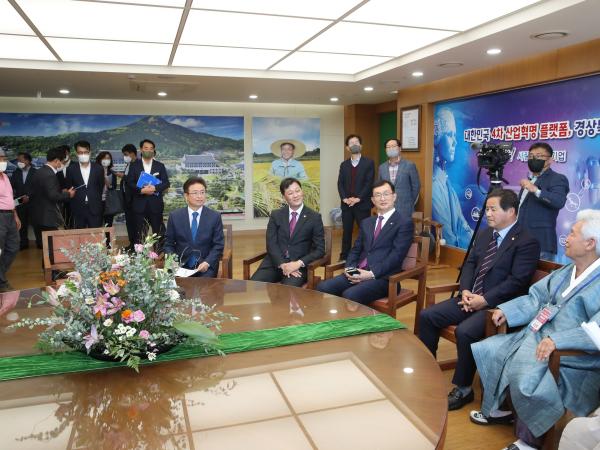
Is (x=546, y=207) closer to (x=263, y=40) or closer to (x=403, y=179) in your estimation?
(x=403, y=179)

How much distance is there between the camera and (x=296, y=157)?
32.5 feet

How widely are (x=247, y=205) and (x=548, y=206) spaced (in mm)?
6178

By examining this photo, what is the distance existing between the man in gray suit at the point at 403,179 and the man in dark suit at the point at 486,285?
3.38 metres

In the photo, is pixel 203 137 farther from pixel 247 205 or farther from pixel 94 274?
pixel 94 274

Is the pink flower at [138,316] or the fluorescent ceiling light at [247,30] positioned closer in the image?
the pink flower at [138,316]

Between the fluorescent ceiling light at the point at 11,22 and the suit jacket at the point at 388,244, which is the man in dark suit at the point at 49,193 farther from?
the suit jacket at the point at 388,244

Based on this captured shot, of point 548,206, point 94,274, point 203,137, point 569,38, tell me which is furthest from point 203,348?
point 203,137

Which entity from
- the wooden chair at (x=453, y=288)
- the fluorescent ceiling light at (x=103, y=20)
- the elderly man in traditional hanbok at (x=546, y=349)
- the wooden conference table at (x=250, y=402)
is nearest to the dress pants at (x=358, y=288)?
the wooden chair at (x=453, y=288)

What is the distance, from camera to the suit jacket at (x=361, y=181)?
688cm

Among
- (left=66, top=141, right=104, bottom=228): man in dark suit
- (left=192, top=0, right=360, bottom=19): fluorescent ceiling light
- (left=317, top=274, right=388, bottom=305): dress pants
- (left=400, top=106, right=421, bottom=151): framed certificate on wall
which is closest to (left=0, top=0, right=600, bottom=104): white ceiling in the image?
(left=192, top=0, right=360, bottom=19): fluorescent ceiling light

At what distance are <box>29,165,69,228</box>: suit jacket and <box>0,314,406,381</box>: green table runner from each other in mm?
4601

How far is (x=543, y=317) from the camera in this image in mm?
2561

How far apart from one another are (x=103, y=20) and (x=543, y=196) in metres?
4.02

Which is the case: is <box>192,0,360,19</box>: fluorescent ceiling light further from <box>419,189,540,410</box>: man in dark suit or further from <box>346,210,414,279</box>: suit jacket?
<box>419,189,540,410</box>: man in dark suit
